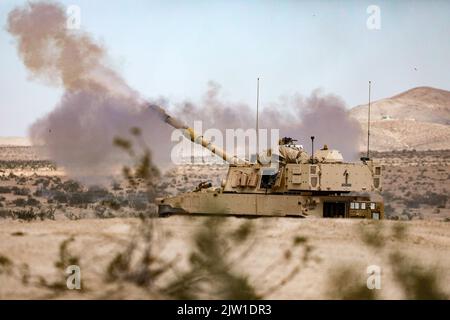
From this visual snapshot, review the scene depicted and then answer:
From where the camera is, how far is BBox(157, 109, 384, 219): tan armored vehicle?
66.4 ft

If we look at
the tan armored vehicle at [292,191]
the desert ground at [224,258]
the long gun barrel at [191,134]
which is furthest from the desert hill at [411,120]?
the desert ground at [224,258]

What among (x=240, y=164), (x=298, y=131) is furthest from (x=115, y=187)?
(x=240, y=164)

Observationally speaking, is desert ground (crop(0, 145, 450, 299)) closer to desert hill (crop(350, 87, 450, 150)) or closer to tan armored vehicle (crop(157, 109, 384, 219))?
tan armored vehicle (crop(157, 109, 384, 219))

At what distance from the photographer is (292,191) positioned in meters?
20.5

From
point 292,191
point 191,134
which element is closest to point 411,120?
point 191,134

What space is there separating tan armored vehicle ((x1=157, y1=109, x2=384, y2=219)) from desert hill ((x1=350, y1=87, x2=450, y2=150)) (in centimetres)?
7174

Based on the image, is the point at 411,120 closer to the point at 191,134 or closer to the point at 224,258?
the point at 191,134

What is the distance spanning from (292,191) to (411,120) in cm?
→ 9161

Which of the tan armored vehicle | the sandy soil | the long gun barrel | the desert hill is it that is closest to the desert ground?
the sandy soil

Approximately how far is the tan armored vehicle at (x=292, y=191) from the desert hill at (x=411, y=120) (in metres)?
71.7

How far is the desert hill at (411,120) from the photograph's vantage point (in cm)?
9506
